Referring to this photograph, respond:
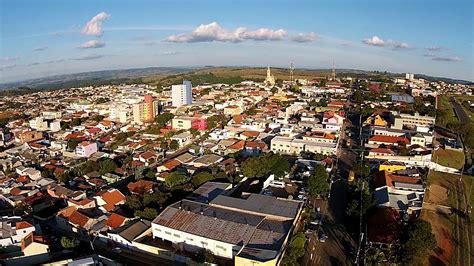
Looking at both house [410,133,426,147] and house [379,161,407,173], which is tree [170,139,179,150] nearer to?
house [379,161,407,173]

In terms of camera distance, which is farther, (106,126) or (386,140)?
(106,126)

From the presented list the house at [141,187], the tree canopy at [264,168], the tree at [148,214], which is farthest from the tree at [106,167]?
the tree canopy at [264,168]

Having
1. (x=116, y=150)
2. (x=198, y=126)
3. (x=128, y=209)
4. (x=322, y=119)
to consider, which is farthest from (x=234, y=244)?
(x=322, y=119)

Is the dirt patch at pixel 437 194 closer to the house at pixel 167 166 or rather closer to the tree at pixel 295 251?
the tree at pixel 295 251

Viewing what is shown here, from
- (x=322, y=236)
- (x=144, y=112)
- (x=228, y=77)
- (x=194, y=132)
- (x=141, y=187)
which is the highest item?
(x=228, y=77)

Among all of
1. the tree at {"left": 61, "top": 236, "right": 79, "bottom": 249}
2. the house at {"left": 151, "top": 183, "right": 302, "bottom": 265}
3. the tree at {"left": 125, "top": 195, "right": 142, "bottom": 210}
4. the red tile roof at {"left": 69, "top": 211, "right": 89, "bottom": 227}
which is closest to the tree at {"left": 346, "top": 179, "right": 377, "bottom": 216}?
the house at {"left": 151, "top": 183, "right": 302, "bottom": 265}

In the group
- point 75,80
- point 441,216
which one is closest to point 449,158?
point 441,216

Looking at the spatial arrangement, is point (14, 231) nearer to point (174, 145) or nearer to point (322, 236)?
point (322, 236)
